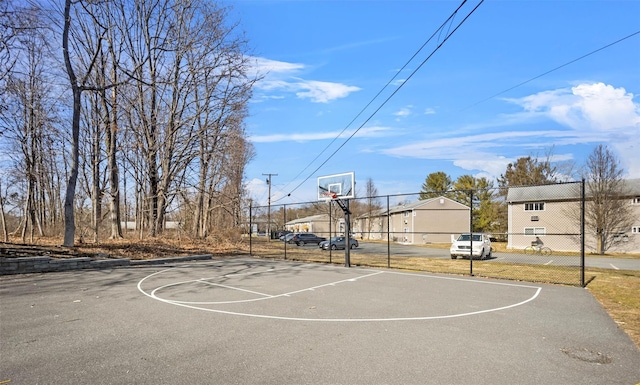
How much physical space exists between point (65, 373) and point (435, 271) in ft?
41.4

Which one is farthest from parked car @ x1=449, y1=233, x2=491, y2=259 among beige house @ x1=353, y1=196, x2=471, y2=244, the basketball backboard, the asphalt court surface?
beige house @ x1=353, y1=196, x2=471, y2=244

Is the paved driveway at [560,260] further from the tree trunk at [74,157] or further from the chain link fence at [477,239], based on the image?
the tree trunk at [74,157]

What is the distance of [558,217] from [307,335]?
33.0 metres

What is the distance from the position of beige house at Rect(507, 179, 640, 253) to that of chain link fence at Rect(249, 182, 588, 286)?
73 mm

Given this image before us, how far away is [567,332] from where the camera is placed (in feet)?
20.4

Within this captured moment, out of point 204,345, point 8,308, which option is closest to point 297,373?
point 204,345

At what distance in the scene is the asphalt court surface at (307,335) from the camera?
4.30 m

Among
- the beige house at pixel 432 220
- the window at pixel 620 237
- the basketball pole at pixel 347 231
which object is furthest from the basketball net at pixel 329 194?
the window at pixel 620 237

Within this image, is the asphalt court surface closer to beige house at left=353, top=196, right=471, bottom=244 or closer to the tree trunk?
the tree trunk

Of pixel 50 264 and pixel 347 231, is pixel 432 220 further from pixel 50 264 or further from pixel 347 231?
pixel 50 264

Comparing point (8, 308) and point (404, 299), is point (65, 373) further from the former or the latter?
point (404, 299)

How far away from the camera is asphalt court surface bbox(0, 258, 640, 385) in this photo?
4305mm

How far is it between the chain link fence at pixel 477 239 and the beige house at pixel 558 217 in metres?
0.07

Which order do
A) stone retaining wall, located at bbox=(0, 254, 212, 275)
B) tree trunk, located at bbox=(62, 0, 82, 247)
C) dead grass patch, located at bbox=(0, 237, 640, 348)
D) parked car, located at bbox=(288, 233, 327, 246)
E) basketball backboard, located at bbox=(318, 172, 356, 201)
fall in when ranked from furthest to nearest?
parked car, located at bbox=(288, 233, 327, 246) < basketball backboard, located at bbox=(318, 172, 356, 201) < tree trunk, located at bbox=(62, 0, 82, 247) < stone retaining wall, located at bbox=(0, 254, 212, 275) < dead grass patch, located at bbox=(0, 237, 640, 348)
